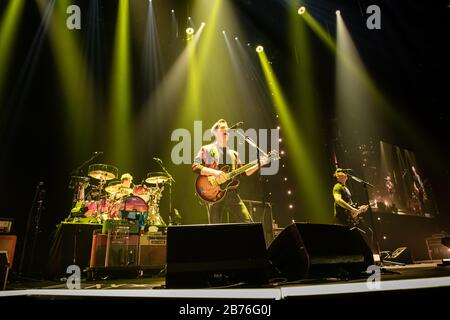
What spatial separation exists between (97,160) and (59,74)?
6.44 ft

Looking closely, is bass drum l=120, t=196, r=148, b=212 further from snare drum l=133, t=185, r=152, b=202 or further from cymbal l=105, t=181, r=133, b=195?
snare drum l=133, t=185, r=152, b=202

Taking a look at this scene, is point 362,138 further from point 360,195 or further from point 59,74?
point 59,74

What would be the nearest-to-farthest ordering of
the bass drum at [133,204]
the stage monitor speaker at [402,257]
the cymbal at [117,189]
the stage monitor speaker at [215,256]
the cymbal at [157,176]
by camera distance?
the stage monitor speaker at [215,256]
the stage monitor speaker at [402,257]
the bass drum at [133,204]
the cymbal at [117,189]
the cymbal at [157,176]

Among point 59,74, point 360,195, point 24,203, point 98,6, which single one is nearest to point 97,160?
point 24,203

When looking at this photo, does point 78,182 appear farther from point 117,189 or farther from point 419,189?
point 419,189

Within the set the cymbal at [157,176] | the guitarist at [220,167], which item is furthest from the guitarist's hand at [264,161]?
the cymbal at [157,176]

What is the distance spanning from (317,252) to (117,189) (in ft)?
13.9

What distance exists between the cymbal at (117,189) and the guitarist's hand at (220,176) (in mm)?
2044

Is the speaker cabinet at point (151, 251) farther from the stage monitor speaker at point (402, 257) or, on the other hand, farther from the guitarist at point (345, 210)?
the stage monitor speaker at point (402, 257)

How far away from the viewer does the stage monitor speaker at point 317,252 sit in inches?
75.0

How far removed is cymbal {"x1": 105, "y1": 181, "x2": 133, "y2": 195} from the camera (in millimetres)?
5270

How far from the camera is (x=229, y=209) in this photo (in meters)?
3.90

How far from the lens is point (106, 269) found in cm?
396

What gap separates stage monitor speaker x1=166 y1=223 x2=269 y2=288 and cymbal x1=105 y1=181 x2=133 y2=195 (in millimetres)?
3801
